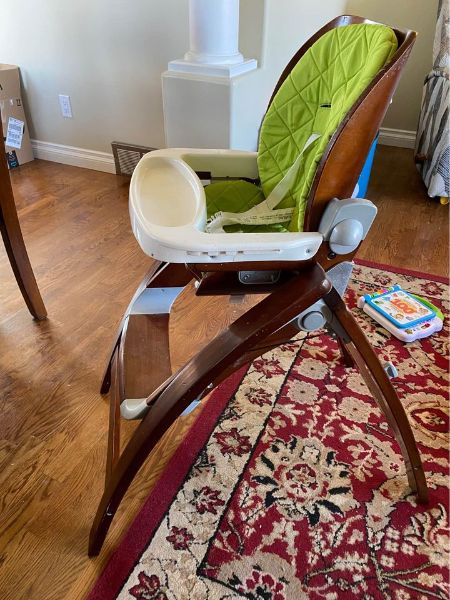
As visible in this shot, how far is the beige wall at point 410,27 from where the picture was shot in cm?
257

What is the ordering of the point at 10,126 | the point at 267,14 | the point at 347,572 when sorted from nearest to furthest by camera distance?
the point at 347,572
the point at 10,126
the point at 267,14

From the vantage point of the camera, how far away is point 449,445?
3.41 ft

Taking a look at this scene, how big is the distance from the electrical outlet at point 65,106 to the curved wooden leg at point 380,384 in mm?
2181

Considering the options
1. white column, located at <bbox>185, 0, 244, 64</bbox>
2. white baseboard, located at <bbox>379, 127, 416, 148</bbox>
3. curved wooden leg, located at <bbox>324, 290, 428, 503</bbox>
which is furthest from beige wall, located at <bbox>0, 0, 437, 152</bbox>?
curved wooden leg, located at <bbox>324, 290, 428, 503</bbox>

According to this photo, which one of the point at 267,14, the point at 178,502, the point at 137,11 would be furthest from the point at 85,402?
the point at 137,11

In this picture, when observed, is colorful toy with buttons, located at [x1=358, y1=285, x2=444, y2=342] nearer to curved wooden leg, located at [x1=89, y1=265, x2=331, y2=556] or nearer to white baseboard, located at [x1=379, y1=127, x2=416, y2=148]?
curved wooden leg, located at [x1=89, y1=265, x2=331, y2=556]

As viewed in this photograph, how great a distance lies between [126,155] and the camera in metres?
2.31

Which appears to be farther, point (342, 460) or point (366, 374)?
point (342, 460)

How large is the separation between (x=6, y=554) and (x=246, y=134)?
1578 mm

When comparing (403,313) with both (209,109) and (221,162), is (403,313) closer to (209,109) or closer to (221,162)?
(221,162)

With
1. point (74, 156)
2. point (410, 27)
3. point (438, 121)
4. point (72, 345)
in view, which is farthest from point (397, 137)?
point (72, 345)

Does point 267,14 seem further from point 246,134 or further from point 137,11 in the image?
point 137,11

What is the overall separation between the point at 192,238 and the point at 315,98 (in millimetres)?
413

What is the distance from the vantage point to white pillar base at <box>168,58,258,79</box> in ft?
5.34
